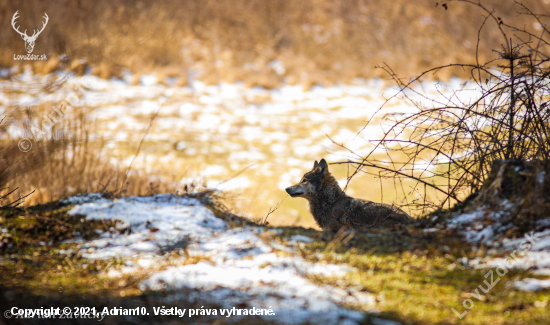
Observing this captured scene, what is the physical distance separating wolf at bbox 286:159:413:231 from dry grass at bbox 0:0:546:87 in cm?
2049

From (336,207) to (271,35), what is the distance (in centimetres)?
3058

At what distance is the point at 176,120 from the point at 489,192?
2336 cm

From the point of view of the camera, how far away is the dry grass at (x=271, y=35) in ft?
92.5

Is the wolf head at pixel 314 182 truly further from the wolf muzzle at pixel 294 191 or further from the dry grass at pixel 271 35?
the dry grass at pixel 271 35

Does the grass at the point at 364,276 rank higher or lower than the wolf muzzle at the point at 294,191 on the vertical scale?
lower

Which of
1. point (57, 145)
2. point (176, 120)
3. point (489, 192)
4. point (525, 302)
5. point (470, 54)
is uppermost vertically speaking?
point (470, 54)

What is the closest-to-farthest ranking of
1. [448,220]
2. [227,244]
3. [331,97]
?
[227,244] < [448,220] < [331,97]

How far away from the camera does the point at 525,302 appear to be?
3.29 metres

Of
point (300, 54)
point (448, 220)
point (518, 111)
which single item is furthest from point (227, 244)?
point (300, 54)

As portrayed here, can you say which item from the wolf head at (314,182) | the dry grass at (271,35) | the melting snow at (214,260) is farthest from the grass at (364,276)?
the dry grass at (271,35)

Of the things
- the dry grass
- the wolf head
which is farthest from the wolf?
the dry grass

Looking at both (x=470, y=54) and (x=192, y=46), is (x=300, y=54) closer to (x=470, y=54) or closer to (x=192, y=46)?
(x=192, y=46)

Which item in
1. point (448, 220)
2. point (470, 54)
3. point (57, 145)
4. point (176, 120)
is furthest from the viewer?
point (470, 54)

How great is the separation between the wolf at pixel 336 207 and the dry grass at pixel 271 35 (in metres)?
20.5
